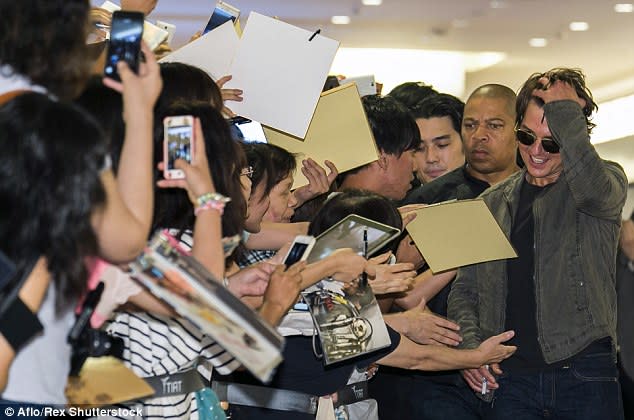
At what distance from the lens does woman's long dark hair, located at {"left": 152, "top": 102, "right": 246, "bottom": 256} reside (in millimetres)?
2662

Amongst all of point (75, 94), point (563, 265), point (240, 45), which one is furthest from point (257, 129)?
point (75, 94)

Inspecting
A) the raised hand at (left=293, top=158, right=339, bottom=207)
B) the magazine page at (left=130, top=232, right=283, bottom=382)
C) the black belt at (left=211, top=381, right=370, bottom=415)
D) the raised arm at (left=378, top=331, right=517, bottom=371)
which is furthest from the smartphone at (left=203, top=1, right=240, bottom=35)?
the magazine page at (left=130, top=232, right=283, bottom=382)

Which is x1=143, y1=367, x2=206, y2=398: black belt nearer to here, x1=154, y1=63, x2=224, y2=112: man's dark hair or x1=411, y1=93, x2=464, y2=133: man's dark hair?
x1=154, y1=63, x2=224, y2=112: man's dark hair

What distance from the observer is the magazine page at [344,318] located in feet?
10.9

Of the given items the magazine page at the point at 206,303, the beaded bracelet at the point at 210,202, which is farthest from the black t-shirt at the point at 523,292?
the magazine page at the point at 206,303

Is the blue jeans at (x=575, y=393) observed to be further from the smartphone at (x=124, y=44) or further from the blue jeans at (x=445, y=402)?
the smartphone at (x=124, y=44)

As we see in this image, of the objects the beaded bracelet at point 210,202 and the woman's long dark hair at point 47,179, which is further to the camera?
the beaded bracelet at point 210,202

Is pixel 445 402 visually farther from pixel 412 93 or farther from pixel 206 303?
pixel 206 303

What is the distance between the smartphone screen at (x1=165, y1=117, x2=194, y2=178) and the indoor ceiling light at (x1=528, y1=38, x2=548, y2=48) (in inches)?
449

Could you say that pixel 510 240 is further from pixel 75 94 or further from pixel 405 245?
pixel 75 94

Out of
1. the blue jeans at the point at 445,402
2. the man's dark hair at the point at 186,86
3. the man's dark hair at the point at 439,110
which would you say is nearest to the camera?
the man's dark hair at the point at 186,86

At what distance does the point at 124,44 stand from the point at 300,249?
878mm

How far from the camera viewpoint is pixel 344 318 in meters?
3.36

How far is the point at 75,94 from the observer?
7.19ft
